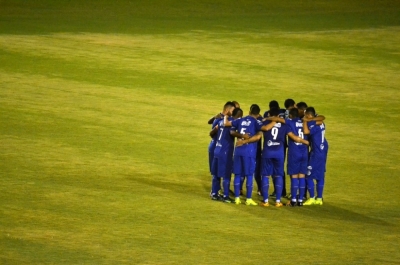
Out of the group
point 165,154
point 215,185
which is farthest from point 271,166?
point 165,154

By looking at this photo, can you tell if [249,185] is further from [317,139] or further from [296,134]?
[317,139]

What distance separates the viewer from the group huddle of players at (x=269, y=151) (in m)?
13.3

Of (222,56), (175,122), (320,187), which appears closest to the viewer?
(320,187)

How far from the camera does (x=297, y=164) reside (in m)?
13.5

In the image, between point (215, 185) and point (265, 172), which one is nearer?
point (265, 172)

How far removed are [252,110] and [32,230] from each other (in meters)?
3.99

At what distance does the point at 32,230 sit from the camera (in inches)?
467

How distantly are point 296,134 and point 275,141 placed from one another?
399 millimetres

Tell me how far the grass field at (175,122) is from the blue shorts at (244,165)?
582 mm

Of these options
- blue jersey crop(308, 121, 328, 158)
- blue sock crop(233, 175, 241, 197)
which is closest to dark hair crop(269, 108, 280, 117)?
blue jersey crop(308, 121, 328, 158)

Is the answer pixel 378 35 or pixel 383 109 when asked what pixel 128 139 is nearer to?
pixel 383 109

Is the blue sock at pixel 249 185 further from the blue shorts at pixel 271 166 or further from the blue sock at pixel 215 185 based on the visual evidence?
the blue sock at pixel 215 185

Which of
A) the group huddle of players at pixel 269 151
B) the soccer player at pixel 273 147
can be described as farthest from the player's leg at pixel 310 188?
the soccer player at pixel 273 147

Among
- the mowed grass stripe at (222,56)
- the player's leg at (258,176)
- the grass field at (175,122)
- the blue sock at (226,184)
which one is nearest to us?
the grass field at (175,122)
